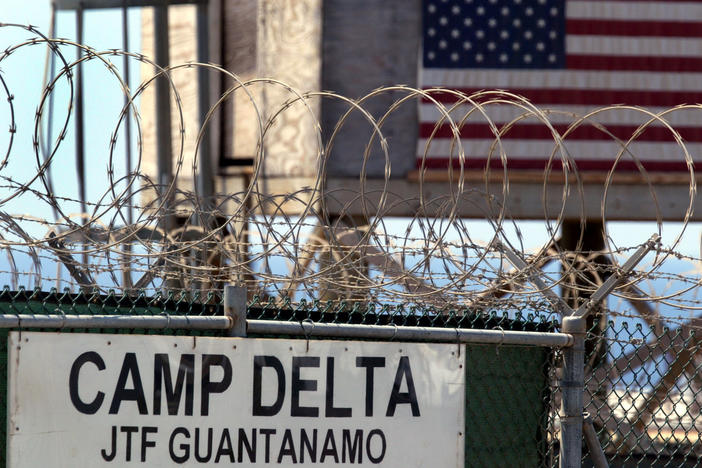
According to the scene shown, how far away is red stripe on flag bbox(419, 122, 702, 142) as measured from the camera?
1434 centimetres

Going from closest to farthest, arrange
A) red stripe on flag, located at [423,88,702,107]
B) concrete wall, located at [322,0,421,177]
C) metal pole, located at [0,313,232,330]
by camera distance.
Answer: metal pole, located at [0,313,232,330], concrete wall, located at [322,0,421,177], red stripe on flag, located at [423,88,702,107]

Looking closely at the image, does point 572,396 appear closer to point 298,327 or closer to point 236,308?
point 298,327

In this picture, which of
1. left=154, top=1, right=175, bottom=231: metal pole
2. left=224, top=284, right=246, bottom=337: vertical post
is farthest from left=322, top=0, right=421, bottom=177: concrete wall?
left=224, top=284, right=246, bottom=337: vertical post

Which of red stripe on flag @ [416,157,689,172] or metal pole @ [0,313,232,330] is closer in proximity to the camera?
metal pole @ [0,313,232,330]

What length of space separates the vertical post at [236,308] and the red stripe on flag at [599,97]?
33.5 ft

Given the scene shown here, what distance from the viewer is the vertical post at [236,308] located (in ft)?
15.0

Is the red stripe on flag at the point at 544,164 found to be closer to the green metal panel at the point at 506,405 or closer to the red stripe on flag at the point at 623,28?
the red stripe on flag at the point at 623,28

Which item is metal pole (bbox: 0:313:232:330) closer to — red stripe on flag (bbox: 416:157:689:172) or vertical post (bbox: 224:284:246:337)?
vertical post (bbox: 224:284:246:337)

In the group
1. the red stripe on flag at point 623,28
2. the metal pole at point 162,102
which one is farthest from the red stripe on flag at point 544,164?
the metal pole at point 162,102

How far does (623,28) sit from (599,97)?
0.98 m

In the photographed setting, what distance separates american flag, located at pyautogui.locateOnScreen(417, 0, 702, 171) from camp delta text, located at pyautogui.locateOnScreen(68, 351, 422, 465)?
9890 mm

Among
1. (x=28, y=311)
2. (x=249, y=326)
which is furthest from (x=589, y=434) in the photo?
(x=28, y=311)

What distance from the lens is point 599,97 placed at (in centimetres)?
1461

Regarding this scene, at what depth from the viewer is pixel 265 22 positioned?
48.1 ft
